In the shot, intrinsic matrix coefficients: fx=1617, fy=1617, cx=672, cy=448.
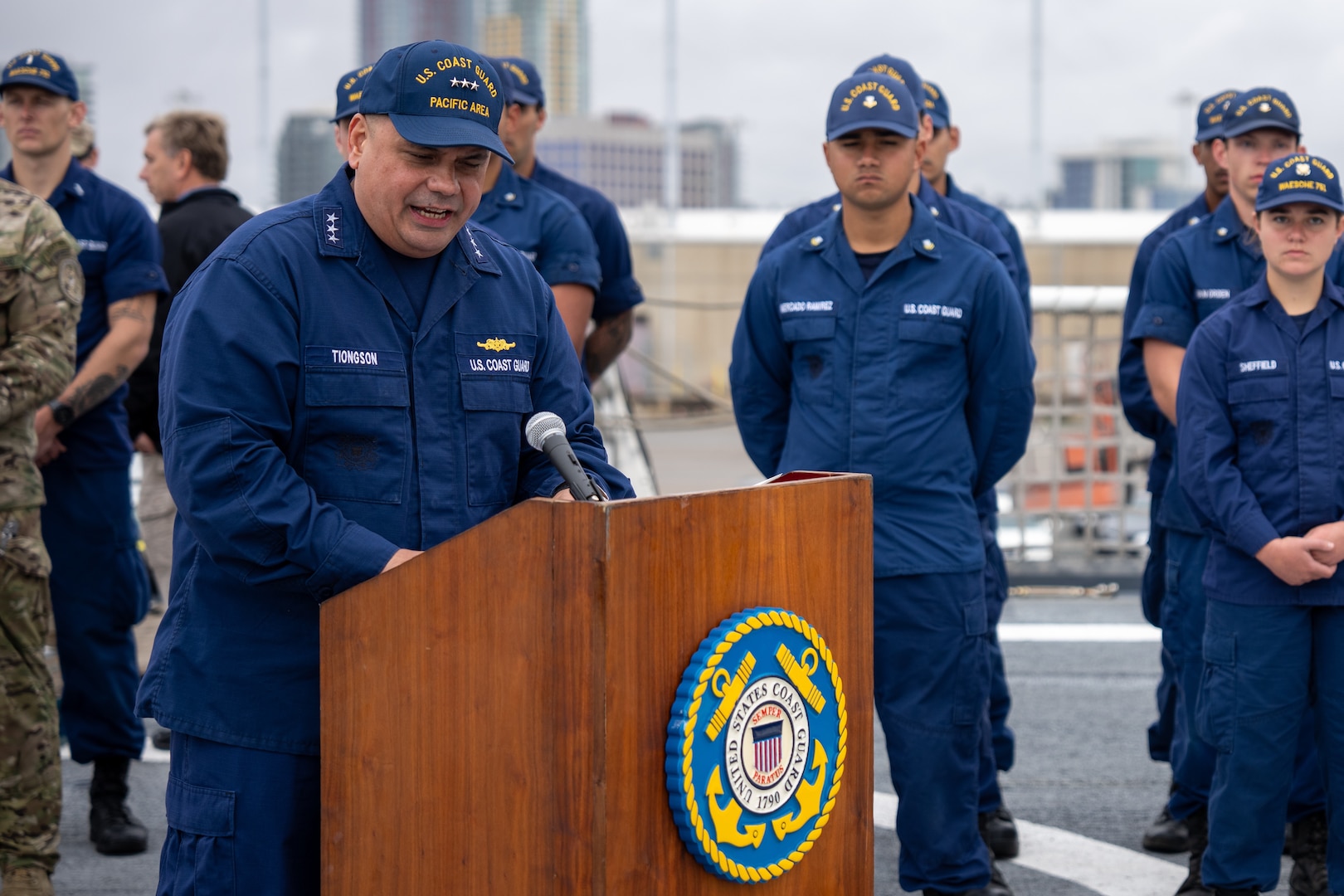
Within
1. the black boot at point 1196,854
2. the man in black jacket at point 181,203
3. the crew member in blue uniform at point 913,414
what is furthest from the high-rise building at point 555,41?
the black boot at point 1196,854

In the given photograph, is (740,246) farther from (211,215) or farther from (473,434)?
(473,434)

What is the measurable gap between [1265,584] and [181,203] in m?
4.12

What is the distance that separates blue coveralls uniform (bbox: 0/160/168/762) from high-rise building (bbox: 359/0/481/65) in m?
33.9

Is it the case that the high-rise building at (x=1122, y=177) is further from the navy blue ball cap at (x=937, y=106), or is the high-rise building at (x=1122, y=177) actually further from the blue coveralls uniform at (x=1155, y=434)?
the blue coveralls uniform at (x=1155, y=434)

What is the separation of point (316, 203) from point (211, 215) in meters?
3.74

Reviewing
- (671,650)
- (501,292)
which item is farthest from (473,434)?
(671,650)

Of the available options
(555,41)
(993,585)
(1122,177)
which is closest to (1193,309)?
(993,585)

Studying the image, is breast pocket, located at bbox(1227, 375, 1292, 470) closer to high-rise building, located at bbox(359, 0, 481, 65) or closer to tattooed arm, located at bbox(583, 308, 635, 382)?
tattooed arm, located at bbox(583, 308, 635, 382)

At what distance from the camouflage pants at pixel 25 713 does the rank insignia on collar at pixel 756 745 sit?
7.96 ft

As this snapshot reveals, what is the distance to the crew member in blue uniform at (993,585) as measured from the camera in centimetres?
458

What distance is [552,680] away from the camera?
1946 millimetres

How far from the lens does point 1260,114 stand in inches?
187

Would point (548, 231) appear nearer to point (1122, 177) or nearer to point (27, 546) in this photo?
point (27, 546)

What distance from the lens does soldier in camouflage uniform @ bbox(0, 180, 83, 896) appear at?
3854mm
